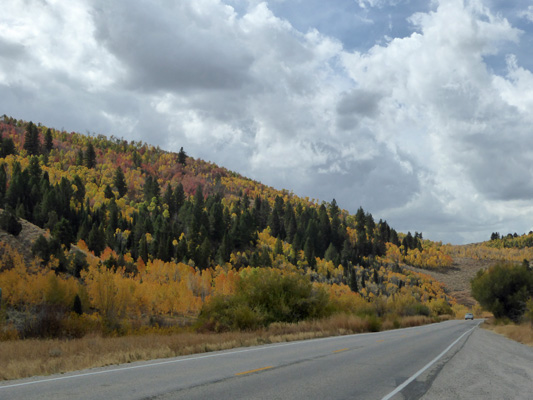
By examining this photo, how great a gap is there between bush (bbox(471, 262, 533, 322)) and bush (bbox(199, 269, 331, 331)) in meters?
33.9

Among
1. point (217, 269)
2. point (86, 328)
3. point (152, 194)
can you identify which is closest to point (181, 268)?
point (217, 269)

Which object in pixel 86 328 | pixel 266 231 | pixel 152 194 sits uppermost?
pixel 152 194

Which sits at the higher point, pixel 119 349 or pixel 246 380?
pixel 246 380

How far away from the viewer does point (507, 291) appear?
58125mm

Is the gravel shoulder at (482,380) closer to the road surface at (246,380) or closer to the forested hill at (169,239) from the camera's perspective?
the road surface at (246,380)

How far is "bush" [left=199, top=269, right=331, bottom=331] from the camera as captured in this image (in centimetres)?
2955

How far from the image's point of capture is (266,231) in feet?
589

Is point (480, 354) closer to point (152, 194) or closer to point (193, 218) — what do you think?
point (193, 218)

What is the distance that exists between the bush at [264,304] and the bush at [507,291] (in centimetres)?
3390

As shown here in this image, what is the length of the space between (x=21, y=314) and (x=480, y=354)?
5864 cm

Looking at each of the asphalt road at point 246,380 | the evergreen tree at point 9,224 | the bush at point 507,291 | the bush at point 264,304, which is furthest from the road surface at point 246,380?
the evergreen tree at point 9,224

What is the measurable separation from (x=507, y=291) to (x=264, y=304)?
136ft

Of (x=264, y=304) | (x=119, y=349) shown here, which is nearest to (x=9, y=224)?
(x=264, y=304)

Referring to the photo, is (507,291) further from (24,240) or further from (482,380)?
(24,240)
